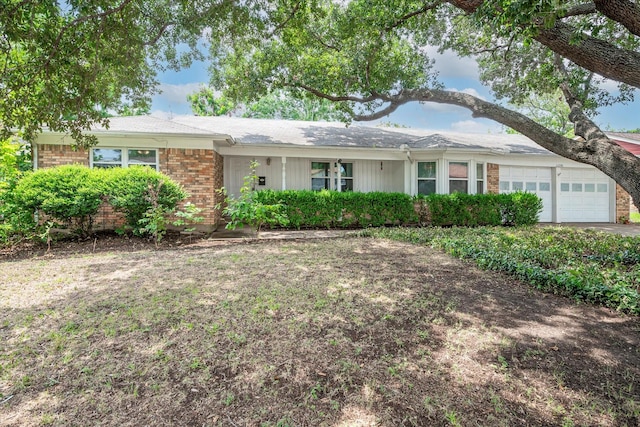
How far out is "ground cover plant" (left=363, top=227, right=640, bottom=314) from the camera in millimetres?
4324

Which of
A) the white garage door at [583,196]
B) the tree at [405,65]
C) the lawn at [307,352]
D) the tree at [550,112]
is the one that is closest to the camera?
the lawn at [307,352]

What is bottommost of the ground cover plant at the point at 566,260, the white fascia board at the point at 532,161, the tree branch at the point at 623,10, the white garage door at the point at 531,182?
the ground cover plant at the point at 566,260

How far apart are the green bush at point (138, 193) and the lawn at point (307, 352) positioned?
314 cm

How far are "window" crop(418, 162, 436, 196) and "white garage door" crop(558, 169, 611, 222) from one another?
6.10 meters

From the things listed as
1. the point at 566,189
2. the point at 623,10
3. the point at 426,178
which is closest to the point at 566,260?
the point at 623,10

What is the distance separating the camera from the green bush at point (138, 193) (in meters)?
7.84

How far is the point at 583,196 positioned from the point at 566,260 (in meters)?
11.3

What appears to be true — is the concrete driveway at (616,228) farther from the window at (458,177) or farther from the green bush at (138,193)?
the green bush at (138,193)

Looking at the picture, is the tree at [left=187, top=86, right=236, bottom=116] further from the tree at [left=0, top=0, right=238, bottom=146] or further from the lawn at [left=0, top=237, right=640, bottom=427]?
the lawn at [left=0, top=237, right=640, bottom=427]

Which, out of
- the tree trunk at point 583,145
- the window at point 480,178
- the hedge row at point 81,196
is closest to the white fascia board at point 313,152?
the window at point 480,178

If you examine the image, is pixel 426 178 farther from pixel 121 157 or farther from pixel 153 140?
pixel 121 157

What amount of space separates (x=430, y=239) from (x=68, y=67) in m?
7.23

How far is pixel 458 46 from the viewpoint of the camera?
450 inches

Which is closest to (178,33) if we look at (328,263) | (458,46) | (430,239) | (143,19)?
(143,19)
